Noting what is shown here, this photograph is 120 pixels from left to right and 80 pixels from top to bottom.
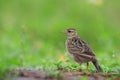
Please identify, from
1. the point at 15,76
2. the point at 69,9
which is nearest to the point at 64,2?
the point at 69,9

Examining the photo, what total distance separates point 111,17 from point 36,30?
3302mm

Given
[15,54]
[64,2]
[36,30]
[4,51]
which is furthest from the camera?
[64,2]

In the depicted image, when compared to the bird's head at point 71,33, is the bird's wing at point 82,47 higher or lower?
lower

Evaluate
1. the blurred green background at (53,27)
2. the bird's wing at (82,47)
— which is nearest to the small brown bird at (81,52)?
the bird's wing at (82,47)

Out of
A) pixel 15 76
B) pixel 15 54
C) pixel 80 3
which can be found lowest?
pixel 15 76

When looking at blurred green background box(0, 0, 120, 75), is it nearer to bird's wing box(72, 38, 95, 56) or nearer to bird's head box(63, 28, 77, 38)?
bird's head box(63, 28, 77, 38)

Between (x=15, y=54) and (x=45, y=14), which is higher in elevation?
(x=45, y=14)

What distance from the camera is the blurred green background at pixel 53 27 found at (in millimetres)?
17750

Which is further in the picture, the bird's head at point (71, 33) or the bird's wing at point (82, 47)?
the bird's head at point (71, 33)

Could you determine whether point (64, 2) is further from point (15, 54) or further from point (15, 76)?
point (15, 76)

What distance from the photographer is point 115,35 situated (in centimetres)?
1872

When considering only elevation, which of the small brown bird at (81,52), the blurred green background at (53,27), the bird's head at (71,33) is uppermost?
the blurred green background at (53,27)

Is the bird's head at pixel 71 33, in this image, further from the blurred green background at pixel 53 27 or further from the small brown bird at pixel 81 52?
the blurred green background at pixel 53 27

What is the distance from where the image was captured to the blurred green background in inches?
699
